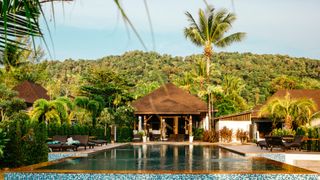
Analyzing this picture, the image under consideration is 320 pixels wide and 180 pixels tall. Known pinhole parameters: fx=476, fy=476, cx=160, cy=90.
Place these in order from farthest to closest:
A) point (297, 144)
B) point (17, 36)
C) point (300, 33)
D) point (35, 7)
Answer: point (297, 144)
point (300, 33)
point (17, 36)
point (35, 7)

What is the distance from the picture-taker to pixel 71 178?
10984mm

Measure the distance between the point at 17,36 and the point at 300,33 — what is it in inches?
67.6

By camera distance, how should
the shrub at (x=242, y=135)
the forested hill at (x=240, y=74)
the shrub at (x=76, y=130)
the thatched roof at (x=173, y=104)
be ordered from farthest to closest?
1. the forested hill at (x=240, y=74)
2. the thatched roof at (x=173, y=104)
3. the shrub at (x=242, y=135)
4. the shrub at (x=76, y=130)

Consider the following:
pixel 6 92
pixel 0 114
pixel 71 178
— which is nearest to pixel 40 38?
pixel 71 178

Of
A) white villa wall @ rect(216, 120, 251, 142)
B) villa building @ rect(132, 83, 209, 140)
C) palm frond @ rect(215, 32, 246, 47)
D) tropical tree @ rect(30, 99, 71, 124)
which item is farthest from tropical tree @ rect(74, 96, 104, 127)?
palm frond @ rect(215, 32, 246, 47)

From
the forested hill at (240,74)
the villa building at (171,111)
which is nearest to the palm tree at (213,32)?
the villa building at (171,111)

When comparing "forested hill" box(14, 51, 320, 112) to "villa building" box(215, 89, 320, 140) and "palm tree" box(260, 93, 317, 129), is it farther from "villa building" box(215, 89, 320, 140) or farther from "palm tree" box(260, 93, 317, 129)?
"palm tree" box(260, 93, 317, 129)

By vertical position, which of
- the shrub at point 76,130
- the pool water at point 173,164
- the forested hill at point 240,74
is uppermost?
the forested hill at point 240,74

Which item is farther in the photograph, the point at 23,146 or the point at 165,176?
the point at 23,146

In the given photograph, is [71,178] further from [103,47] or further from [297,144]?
[297,144]

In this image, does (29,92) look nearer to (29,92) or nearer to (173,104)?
(29,92)

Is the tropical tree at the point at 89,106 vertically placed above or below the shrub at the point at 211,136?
above

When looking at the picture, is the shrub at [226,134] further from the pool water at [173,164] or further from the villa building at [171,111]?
the pool water at [173,164]

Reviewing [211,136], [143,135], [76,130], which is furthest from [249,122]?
[76,130]
